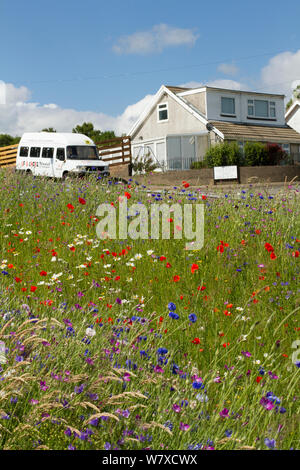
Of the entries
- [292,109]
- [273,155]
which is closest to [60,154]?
[273,155]

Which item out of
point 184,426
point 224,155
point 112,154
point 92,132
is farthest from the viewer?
point 92,132

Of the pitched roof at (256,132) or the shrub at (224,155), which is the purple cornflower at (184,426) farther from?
the pitched roof at (256,132)

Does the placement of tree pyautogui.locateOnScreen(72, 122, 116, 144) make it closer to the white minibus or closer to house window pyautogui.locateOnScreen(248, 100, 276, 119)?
house window pyautogui.locateOnScreen(248, 100, 276, 119)

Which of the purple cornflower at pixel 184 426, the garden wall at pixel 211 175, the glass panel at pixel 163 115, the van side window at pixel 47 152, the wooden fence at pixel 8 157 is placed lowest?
the purple cornflower at pixel 184 426

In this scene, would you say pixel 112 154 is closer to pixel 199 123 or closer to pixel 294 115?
pixel 199 123

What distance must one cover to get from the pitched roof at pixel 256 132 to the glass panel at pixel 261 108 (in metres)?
1.23

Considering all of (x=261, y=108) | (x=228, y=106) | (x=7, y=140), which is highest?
(x=7, y=140)

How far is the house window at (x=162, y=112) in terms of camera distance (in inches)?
1732

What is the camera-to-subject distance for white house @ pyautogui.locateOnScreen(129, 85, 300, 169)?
135 feet

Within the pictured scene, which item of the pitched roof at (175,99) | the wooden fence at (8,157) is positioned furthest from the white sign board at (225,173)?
the wooden fence at (8,157)

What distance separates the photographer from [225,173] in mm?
30281

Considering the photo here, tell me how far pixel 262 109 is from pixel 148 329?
43.6 metres

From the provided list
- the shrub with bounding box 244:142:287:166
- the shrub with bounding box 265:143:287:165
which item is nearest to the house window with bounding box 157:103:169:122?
the shrub with bounding box 244:142:287:166
